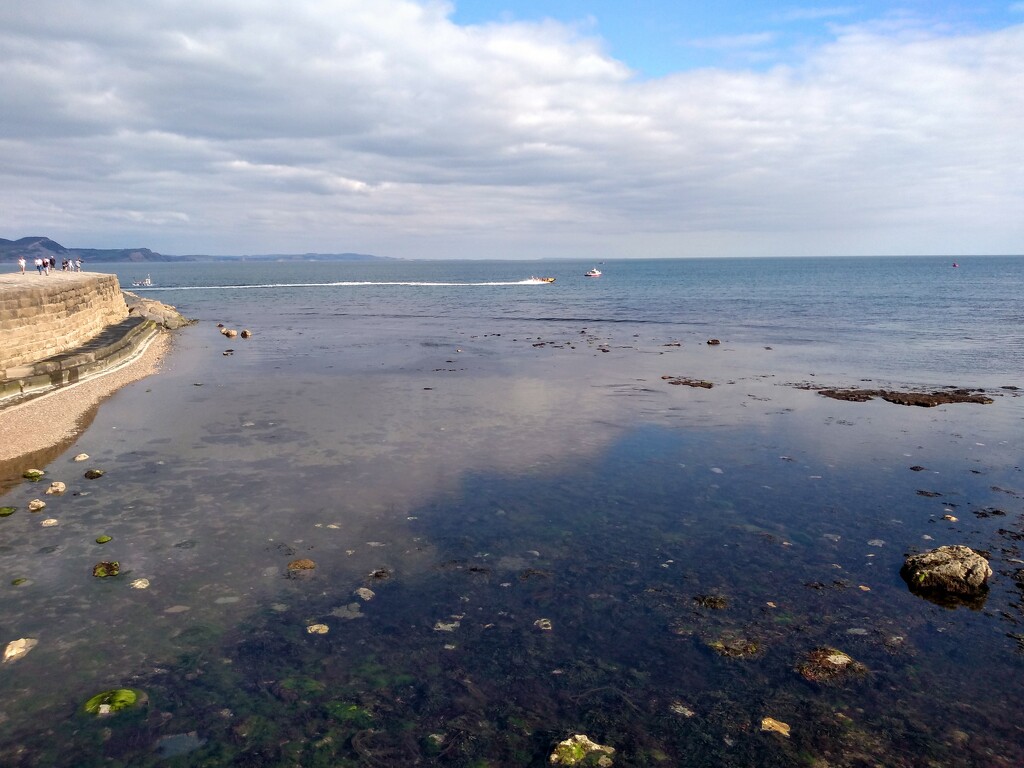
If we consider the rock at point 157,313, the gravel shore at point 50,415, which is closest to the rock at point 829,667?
the gravel shore at point 50,415

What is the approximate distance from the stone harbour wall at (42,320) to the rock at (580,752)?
23.7 meters

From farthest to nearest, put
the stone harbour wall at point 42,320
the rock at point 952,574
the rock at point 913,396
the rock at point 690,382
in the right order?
the rock at point 690,382
the stone harbour wall at point 42,320
the rock at point 913,396
the rock at point 952,574

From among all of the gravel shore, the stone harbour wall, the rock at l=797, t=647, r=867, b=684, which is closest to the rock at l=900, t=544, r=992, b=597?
the rock at l=797, t=647, r=867, b=684

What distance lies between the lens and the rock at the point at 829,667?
7711mm

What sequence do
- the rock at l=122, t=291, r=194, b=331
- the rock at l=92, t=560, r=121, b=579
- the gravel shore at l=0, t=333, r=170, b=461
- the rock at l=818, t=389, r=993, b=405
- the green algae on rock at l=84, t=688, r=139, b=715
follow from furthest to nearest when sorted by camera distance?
the rock at l=122, t=291, r=194, b=331 < the rock at l=818, t=389, r=993, b=405 < the gravel shore at l=0, t=333, r=170, b=461 < the rock at l=92, t=560, r=121, b=579 < the green algae on rock at l=84, t=688, r=139, b=715

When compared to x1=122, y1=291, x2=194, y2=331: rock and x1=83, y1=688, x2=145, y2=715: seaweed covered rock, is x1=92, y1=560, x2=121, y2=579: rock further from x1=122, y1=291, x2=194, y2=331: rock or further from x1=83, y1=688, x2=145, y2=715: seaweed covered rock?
x1=122, y1=291, x2=194, y2=331: rock

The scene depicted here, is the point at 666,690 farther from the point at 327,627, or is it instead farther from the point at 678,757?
the point at 327,627

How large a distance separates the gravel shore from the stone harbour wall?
2001mm

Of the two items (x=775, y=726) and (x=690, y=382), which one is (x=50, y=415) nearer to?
(x=775, y=726)

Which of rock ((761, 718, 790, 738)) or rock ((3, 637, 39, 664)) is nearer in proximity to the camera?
rock ((761, 718, 790, 738))

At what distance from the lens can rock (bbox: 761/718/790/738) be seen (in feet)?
22.6

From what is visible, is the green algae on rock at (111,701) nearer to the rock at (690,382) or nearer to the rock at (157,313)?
the rock at (690,382)

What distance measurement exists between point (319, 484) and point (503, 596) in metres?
6.29

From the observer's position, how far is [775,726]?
696 cm
